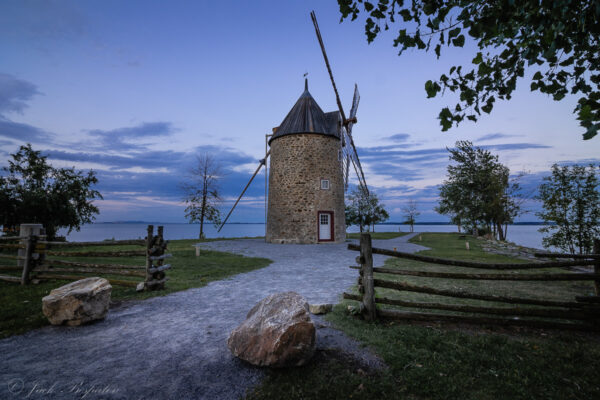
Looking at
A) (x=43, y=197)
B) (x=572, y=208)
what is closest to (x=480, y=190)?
(x=572, y=208)

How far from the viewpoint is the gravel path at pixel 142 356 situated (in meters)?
2.97

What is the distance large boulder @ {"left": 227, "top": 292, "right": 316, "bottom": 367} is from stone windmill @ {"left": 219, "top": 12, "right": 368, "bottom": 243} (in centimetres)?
1749

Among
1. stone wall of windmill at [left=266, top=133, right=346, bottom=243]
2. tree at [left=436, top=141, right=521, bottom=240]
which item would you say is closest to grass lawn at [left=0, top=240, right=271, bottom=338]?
stone wall of windmill at [left=266, top=133, right=346, bottom=243]

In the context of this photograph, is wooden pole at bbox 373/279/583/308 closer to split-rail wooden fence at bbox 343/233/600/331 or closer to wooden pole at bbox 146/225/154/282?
split-rail wooden fence at bbox 343/233/600/331

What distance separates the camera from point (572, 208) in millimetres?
12375

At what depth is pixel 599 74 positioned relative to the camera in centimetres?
367

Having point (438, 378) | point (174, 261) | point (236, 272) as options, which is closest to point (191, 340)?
point (438, 378)

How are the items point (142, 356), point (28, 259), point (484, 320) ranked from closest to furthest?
1. point (142, 356)
2. point (484, 320)
3. point (28, 259)

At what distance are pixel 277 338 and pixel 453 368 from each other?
226cm

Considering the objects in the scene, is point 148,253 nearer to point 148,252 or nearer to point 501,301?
point 148,252

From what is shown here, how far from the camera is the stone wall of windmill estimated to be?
2130 centimetres

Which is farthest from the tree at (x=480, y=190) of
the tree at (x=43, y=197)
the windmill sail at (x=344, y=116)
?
the tree at (x=43, y=197)

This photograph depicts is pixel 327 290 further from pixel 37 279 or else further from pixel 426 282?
pixel 37 279

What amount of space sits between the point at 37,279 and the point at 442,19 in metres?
11.7
